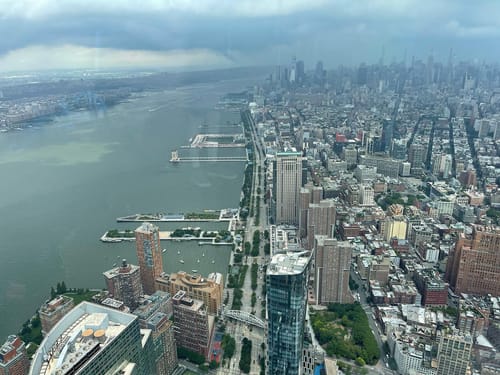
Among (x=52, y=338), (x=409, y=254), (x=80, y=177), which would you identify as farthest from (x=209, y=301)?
(x=80, y=177)

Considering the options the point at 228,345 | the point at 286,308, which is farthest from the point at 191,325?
the point at 286,308

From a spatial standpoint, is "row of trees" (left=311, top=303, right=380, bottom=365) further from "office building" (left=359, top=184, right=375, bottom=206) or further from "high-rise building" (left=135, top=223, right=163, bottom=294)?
"office building" (left=359, top=184, right=375, bottom=206)

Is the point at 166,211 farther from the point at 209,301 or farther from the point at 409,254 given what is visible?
the point at 409,254

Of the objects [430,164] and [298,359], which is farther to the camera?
[430,164]

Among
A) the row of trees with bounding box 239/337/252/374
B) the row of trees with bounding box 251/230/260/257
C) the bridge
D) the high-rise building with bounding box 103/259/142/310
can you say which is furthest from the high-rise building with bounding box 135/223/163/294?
the row of trees with bounding box 251/230/260/257

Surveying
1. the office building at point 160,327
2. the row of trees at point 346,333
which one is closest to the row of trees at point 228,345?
the office building at point 160,327

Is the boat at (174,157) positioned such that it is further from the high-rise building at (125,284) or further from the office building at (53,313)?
the office building at (53,313)

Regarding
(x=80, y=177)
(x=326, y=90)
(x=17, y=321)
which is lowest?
(x=17, y=321)
